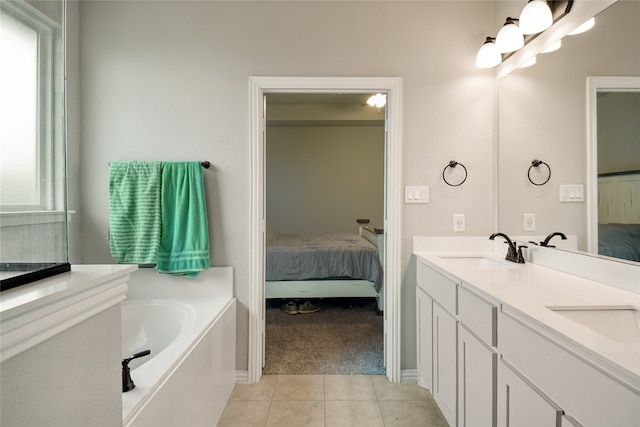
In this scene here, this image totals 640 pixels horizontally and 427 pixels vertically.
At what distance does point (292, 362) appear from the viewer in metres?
2.24

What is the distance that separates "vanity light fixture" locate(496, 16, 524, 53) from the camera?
66.9 inches

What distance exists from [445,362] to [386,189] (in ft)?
3.58

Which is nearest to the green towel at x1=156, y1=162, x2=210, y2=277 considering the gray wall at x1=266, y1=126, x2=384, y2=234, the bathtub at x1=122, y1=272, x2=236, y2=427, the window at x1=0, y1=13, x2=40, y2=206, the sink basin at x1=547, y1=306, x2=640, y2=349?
the bathtub at x1=122, y1=272, x2=236, y2=427

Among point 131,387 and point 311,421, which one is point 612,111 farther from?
point 131,387

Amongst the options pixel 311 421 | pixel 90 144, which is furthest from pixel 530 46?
pixel 90 144

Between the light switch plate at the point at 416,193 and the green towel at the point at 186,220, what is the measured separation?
4.45ft

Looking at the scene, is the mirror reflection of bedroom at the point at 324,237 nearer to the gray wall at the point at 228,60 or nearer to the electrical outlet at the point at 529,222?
the gray wall at the point at 228,60

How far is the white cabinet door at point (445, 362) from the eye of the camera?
144cm

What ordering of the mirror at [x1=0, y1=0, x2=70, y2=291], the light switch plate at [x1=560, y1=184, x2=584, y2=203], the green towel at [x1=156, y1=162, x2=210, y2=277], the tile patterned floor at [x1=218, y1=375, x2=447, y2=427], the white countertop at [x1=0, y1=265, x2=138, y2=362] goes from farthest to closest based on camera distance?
the green towel at [x1=156, y1=162, x2=210, y2=277]
the tile patterned floor at [x1=218, y1=375, x2=447, y2=427]
the light switch plate at [x1=560, y1=184, x2=584, y2=203]
the mirror at [x1=0, y1=0, x2=70, y2=291]
the white countertop at [x1=0, y1=265, x2=138, y2=362]

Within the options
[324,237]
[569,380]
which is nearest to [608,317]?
[569,380]

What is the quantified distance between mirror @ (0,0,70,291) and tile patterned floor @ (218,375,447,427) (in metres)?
1.52

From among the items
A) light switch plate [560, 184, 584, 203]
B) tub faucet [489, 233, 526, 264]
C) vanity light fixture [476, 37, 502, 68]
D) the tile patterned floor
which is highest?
vanity light fixture [476, 37, 502, 68]

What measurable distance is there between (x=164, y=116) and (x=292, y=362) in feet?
6.50

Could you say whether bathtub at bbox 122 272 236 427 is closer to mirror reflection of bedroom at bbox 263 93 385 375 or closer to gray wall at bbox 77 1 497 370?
mirror reflection of bedroom at bbox 263 93 385 375
